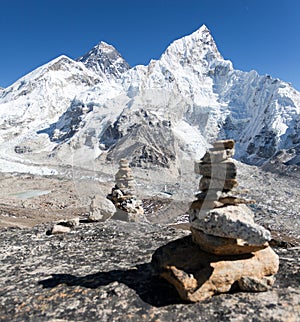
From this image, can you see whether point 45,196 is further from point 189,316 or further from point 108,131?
point 108,131

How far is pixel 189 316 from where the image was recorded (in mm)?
5383

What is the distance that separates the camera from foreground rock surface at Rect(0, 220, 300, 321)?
18.0ft

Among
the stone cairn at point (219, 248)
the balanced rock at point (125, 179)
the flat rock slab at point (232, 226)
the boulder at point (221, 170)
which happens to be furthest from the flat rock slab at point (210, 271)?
the balanced rock at point (125, 179)

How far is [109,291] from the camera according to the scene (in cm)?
638

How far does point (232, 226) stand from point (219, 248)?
1.67ft

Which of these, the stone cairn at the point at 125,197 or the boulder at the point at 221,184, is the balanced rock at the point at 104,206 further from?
the boulder at the point at 221,184

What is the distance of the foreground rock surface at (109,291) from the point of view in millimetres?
5485

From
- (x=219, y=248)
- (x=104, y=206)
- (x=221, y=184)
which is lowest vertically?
(x=219, y=248)

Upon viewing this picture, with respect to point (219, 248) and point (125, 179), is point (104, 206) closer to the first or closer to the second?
point (125, 179)

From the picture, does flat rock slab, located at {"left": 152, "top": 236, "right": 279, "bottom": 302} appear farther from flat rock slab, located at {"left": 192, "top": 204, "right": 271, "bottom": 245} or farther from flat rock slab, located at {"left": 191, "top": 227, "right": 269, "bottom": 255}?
flat rock slab, located at {"left": 192, "top": 204, "right": 271, "bottom": 245}

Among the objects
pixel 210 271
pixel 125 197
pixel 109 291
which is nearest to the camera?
pixel 210 271

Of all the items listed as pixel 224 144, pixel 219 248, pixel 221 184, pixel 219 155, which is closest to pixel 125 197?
pixel 221 184

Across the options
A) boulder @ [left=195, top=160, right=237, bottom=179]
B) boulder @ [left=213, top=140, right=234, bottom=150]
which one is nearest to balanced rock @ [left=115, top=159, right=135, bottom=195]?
boulder @ [left=195, top=160, right=237, bottom=179]

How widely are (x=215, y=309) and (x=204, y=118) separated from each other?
30.0 ft
